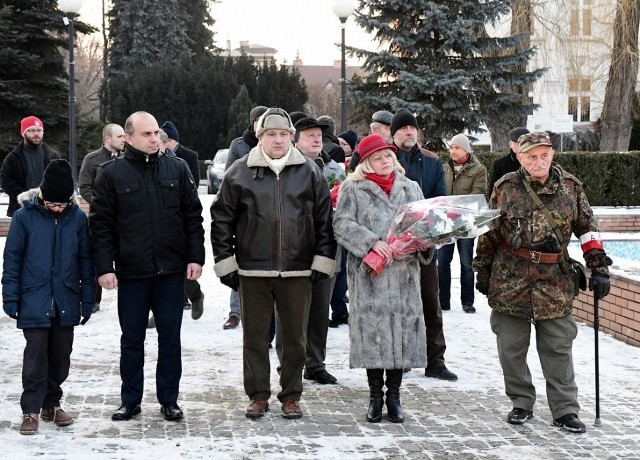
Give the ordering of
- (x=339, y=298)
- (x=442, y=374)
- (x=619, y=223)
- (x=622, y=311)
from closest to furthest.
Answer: (x=442, y=374), (x=622, y=311), (x=339, y=298), (x=619, y=223)

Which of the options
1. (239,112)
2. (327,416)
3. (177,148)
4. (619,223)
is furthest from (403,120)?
(239,112)

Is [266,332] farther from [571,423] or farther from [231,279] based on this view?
[571,423]

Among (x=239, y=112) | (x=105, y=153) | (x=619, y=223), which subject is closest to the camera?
(x=105, y=153)

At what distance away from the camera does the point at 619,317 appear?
935 cm

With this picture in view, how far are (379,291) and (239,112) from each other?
39260 millimetres

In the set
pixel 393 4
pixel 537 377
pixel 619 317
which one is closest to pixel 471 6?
pixel 393 4

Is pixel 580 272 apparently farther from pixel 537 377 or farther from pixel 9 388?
pixel 9 388

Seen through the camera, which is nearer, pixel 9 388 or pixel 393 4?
pixel 9 388

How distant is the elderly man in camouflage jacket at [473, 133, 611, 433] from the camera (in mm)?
6355

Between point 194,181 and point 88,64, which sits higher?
point 88,64

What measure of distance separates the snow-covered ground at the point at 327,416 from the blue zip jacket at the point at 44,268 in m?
0.74

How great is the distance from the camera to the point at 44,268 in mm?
6188

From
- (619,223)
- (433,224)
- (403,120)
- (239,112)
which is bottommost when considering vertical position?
(619,223)

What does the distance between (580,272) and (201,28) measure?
54.0m
